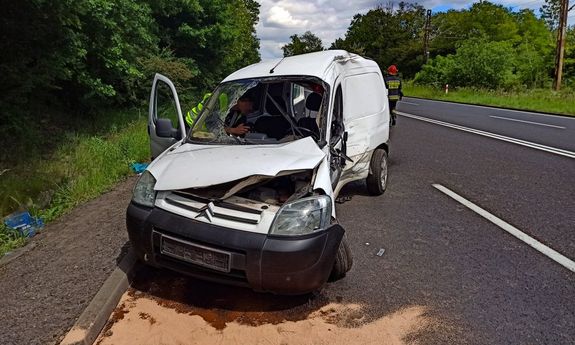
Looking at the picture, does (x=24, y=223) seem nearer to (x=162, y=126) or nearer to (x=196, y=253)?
(x=162, y=126)

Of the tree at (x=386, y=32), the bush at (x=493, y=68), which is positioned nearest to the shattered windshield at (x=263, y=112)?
the bush at (x=493, y=68)

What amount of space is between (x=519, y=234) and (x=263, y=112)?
3.11 metres

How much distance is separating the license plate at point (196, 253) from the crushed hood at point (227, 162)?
0.43 metres

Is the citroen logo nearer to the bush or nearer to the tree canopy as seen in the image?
the tree canopy

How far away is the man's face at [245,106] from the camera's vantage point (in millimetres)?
4988

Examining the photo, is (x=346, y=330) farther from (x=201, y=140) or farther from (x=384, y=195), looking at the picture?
(x=384, y=195)

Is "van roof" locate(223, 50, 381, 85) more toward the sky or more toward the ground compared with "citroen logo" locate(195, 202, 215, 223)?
more toward the sky

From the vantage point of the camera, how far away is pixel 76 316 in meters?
3.06

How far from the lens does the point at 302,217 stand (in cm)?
313

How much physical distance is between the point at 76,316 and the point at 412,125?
13.4 metres

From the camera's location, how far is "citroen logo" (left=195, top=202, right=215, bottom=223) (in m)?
3.19

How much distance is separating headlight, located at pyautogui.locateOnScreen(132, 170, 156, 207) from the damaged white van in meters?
0.01

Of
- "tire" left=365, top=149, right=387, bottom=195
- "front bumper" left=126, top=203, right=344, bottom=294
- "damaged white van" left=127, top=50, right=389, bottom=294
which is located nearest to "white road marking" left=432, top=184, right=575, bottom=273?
"tire" left=365, top=149, right=387, bottom=195

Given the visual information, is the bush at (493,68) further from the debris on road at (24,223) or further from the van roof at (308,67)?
the debris on road at (24,223)
